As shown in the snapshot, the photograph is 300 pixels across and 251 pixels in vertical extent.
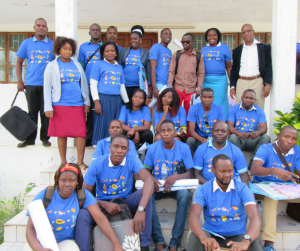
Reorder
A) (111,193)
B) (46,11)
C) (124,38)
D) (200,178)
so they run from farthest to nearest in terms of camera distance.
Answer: (124,38), (46,11), (200,178), (111,193)

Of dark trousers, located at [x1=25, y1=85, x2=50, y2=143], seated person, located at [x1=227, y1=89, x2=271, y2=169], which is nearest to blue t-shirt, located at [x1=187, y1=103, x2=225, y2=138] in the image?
seated person, located at [x1=227, y1=89, x2=271, y2=169]

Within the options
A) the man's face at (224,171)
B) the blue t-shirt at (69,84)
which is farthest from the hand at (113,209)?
the blue t-shirt at (69,84)

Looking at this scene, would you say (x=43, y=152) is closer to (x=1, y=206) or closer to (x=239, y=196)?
(x=1, y=206)

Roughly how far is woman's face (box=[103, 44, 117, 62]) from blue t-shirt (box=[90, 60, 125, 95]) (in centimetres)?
9

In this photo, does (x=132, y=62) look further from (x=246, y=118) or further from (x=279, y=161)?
(x=279, y=161)

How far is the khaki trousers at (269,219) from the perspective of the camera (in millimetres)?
3037

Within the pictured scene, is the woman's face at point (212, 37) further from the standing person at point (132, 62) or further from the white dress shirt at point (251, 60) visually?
the standing person at point (132, 62)

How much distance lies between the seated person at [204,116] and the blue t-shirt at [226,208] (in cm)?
160

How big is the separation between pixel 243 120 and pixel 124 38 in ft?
13.8

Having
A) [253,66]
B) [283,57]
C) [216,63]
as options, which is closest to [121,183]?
[216,63]

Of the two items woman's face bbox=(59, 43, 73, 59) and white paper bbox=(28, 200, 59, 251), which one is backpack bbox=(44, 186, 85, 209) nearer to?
white paper bbox=(28, 200, 59, 251)

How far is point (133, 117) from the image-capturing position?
437 centimetres

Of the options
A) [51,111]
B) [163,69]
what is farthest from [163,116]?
[51,111]

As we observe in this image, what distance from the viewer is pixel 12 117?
14.2 feet
